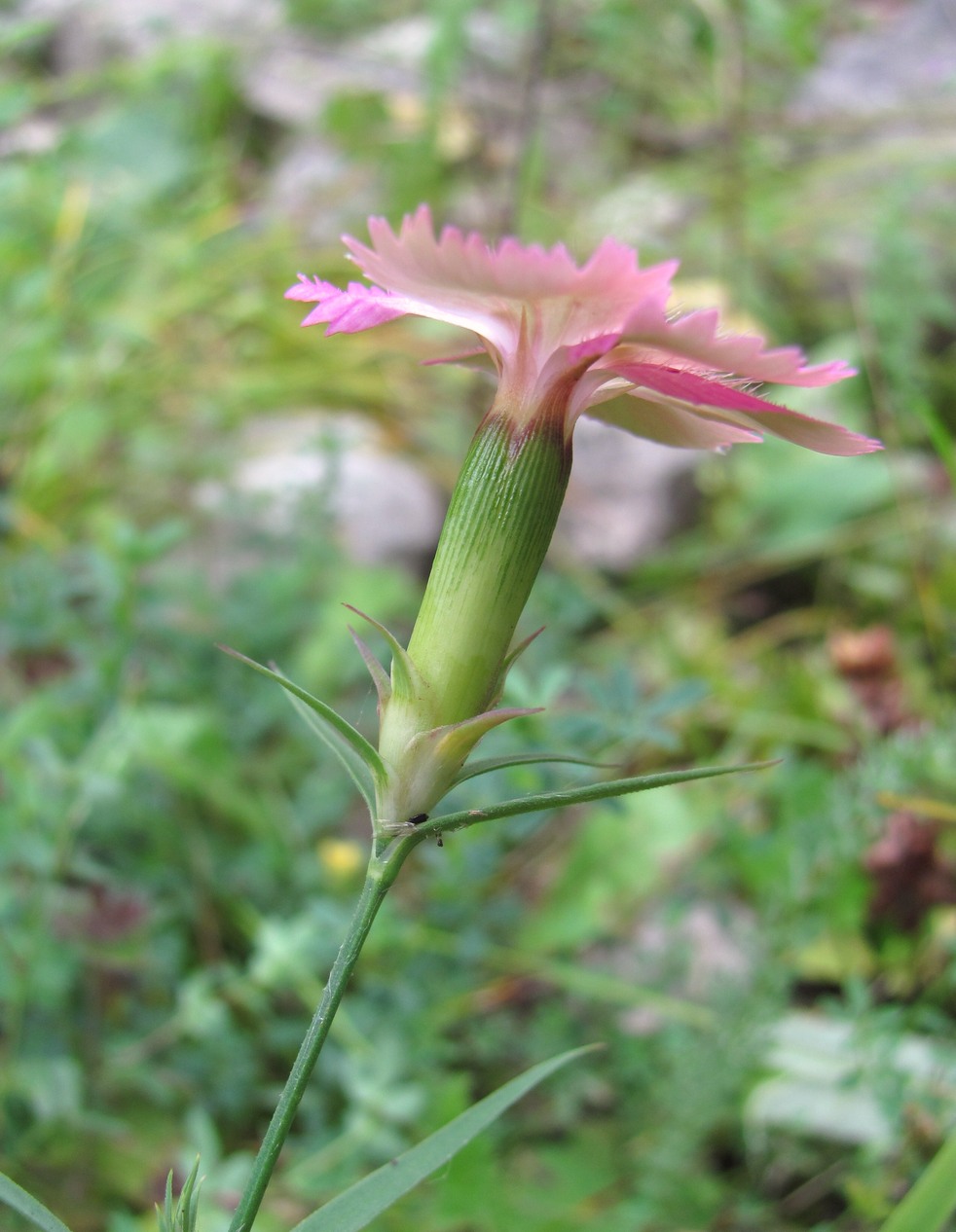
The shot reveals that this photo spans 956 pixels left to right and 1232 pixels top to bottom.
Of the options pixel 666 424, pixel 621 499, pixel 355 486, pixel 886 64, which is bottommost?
pixel 621 499

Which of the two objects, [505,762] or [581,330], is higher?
[581,330]

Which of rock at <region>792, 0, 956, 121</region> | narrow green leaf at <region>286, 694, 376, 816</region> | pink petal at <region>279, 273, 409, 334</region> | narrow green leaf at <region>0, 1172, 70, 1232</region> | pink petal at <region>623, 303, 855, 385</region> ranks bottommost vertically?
rock at <region>792, 0, 956, 121</region>

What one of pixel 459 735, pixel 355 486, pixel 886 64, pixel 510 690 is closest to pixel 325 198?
pixel 355 486

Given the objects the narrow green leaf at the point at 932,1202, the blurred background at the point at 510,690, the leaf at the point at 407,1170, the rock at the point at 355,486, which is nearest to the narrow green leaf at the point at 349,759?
the leaf at the point at 407,1170

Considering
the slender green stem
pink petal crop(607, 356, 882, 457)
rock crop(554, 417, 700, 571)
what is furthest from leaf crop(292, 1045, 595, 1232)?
rock crop(554, 417, 700, 571)

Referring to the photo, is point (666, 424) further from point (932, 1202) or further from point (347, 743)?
point (932, 1202)

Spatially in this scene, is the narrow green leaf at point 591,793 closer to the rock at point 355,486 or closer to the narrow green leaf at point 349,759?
the narrow green leaf at point 349,759

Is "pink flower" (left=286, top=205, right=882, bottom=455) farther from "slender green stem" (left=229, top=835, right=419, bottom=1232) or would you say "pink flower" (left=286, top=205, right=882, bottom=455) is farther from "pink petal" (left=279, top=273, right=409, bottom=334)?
"slender green stem" (left=229, top=835, right=419, bottom=1232)
